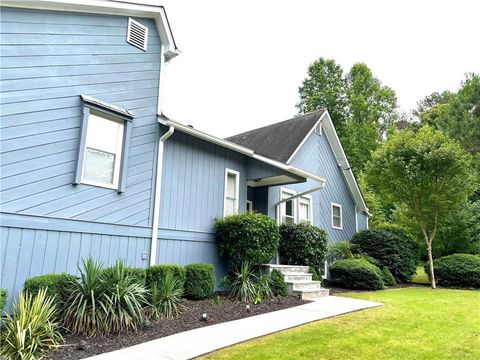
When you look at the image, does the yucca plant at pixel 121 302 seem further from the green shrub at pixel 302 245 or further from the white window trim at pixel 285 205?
the white window trim at pixel 285 205

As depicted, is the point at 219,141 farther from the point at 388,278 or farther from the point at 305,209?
the point at 388,278

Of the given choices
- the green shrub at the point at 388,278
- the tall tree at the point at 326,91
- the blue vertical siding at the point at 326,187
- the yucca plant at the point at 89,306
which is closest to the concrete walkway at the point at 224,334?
the yucca plant at the point at 89,306

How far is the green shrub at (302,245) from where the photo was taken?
33.6 ft

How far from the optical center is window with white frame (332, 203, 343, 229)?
1467 cm

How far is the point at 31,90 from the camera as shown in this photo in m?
5.82

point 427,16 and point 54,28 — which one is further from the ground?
point 427,16

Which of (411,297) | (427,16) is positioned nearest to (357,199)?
(411,297)

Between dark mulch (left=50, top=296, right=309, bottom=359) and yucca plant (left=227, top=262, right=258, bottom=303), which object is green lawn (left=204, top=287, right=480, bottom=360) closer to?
dark mulch (left=50, top=296, right=309, bottom=359)

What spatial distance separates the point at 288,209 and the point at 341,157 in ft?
15.6

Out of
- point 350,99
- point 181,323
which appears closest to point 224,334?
point 181,323

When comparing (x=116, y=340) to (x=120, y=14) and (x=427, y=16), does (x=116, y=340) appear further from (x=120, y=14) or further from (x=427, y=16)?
(x=427, y=16)

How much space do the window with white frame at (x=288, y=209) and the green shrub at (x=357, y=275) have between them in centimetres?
228

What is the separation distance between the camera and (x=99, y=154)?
675 centimetres

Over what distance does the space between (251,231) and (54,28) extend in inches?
233
